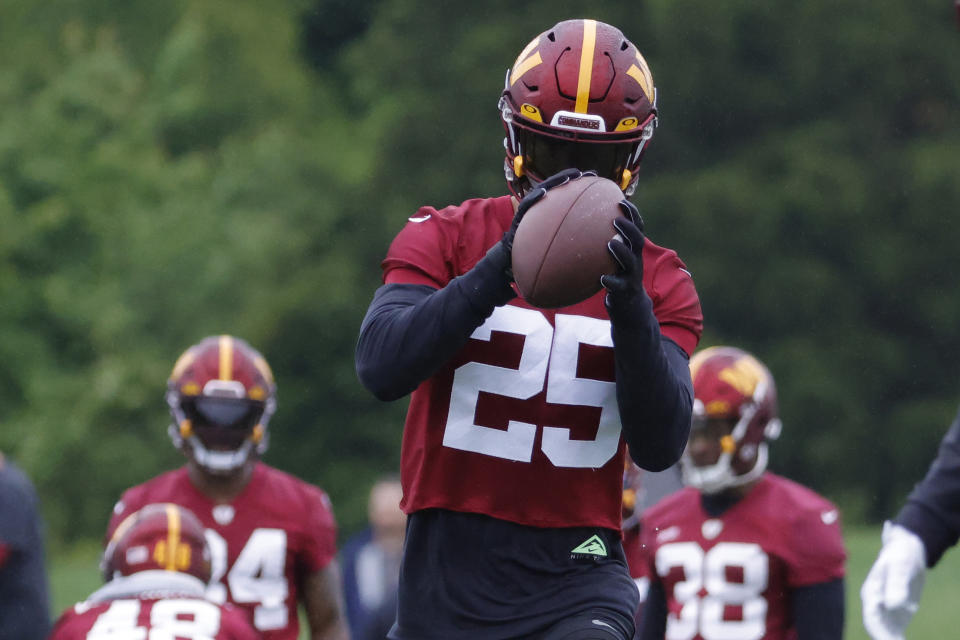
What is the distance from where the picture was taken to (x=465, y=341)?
12.6 feet

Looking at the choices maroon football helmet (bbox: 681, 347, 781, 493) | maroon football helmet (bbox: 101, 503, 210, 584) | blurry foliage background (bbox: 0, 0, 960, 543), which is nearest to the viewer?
maroon football helmet (bbox: 101, 503, 210, 584)

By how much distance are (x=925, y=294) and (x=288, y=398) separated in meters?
11.1

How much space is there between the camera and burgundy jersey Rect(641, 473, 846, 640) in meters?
6.40

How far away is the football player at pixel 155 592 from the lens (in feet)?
15.1

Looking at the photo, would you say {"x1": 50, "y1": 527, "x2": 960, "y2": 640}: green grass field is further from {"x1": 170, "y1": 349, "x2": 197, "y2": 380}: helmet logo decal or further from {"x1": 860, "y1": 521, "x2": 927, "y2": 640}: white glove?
{"x1": 860, "y1": 521, "x2": 927, "y2": 640}: white glove

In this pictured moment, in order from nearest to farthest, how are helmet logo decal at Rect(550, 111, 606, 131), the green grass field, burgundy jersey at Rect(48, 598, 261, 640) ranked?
helmet logo decal at Rect(550, 111, 606, 131), burgundy jersey at Rect(48, 598, 261, 640), the green grass field

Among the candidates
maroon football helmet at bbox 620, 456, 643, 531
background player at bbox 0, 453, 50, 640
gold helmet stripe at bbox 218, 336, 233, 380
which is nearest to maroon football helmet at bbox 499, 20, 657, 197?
background player at bbox 0, 453, 50, 640

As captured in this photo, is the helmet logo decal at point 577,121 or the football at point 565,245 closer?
the football at point 565,245

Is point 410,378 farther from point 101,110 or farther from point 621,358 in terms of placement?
point 101,110

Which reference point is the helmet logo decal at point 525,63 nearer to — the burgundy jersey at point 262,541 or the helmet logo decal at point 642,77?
the helmet logo decal at point 642,77

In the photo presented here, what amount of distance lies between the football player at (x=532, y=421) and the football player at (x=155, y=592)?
75cm

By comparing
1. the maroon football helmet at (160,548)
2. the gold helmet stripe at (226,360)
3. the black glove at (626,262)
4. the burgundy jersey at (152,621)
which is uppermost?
the black glove at (626,262)

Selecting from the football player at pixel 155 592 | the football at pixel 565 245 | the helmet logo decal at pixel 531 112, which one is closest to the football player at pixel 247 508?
the football player at pixel 155 592

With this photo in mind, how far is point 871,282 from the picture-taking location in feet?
100
